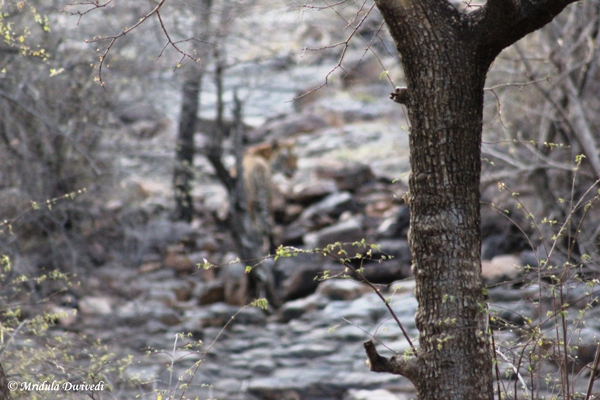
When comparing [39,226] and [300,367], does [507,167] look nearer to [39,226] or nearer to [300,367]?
[300,367]

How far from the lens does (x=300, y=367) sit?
852cm

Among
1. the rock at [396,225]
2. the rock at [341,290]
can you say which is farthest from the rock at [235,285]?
the rock at [396,225]

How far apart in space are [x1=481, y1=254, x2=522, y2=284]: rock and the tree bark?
23.7 feet

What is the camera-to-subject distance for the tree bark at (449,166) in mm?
2988

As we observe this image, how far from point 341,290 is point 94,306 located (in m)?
3.73

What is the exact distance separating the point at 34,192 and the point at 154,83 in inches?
96.1

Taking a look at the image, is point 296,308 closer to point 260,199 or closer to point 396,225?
point 260,199

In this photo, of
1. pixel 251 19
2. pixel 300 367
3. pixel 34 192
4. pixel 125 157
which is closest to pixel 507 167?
pixel 300 367

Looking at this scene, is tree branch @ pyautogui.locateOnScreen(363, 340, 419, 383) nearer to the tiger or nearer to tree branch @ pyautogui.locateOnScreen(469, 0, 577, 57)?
tree branch @ pyautogui.locateOnScreen(469, 0, 577, 57)

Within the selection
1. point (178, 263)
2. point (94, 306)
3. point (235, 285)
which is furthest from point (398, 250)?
point (94, 306)

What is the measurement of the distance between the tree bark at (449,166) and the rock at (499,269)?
23.7ft

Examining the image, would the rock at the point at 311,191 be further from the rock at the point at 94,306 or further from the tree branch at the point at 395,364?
the tree branch at the point at 395,364

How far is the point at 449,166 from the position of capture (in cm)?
303

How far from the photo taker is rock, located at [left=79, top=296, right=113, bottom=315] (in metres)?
10.3
